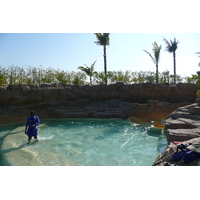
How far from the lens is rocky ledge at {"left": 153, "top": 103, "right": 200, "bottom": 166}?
119 inches

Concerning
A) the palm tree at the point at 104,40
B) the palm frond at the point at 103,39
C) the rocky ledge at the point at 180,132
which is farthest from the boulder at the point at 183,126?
the palm frond at the point at 103,39

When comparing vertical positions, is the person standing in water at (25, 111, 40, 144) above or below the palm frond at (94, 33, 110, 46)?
below

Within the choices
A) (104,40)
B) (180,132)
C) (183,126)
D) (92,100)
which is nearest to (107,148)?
(180,132)

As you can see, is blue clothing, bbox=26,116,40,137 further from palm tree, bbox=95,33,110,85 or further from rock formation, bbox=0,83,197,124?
palm tree, bbox=95,33,110,85

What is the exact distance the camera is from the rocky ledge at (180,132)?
3033mm

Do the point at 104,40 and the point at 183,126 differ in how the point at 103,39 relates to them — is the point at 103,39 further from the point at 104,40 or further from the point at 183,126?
the point at 183,126

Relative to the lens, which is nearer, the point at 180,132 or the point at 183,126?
the point at 180,132

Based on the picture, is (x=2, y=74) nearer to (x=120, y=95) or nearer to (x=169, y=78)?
(x=120, y=95)

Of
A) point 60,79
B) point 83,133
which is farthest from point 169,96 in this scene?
point 60,79

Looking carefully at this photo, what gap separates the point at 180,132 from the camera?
462 cm

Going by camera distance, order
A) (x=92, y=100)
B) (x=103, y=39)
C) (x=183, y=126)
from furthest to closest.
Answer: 1. (x=103, y=39)
2. (x=92, y=100)
3. (x=183, y=126)

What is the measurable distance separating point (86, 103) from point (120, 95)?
3501mm

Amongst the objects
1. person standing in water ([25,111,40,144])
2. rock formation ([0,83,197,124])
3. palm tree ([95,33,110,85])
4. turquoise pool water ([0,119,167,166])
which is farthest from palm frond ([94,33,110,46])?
person standing in water ([25,111,40,144])

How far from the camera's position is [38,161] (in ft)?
13.9
